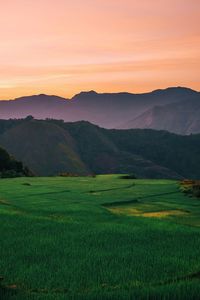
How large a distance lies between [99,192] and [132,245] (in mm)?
20745

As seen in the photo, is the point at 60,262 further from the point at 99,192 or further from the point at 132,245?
the point at 99,192

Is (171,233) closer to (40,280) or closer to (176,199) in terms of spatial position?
(40,280)

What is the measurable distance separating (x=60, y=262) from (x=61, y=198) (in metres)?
17.6

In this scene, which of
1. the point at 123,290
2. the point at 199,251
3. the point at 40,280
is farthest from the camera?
the point at 199,251

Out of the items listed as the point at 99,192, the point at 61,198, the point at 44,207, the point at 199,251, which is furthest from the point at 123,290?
the point at 99,192

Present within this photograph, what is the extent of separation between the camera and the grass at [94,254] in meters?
9.91

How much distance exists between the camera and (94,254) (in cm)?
1319

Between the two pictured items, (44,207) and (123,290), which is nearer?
(123,290)

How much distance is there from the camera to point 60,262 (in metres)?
12.3

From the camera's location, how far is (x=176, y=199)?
104 feet

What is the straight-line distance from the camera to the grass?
9.91 meters

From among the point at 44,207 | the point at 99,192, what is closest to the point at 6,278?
the point at 44,207

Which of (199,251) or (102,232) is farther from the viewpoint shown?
(102,232)

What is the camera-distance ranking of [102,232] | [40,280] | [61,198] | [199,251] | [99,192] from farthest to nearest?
[99,192] < [61,198] < [102,232] < [199,251] < [40,280]
